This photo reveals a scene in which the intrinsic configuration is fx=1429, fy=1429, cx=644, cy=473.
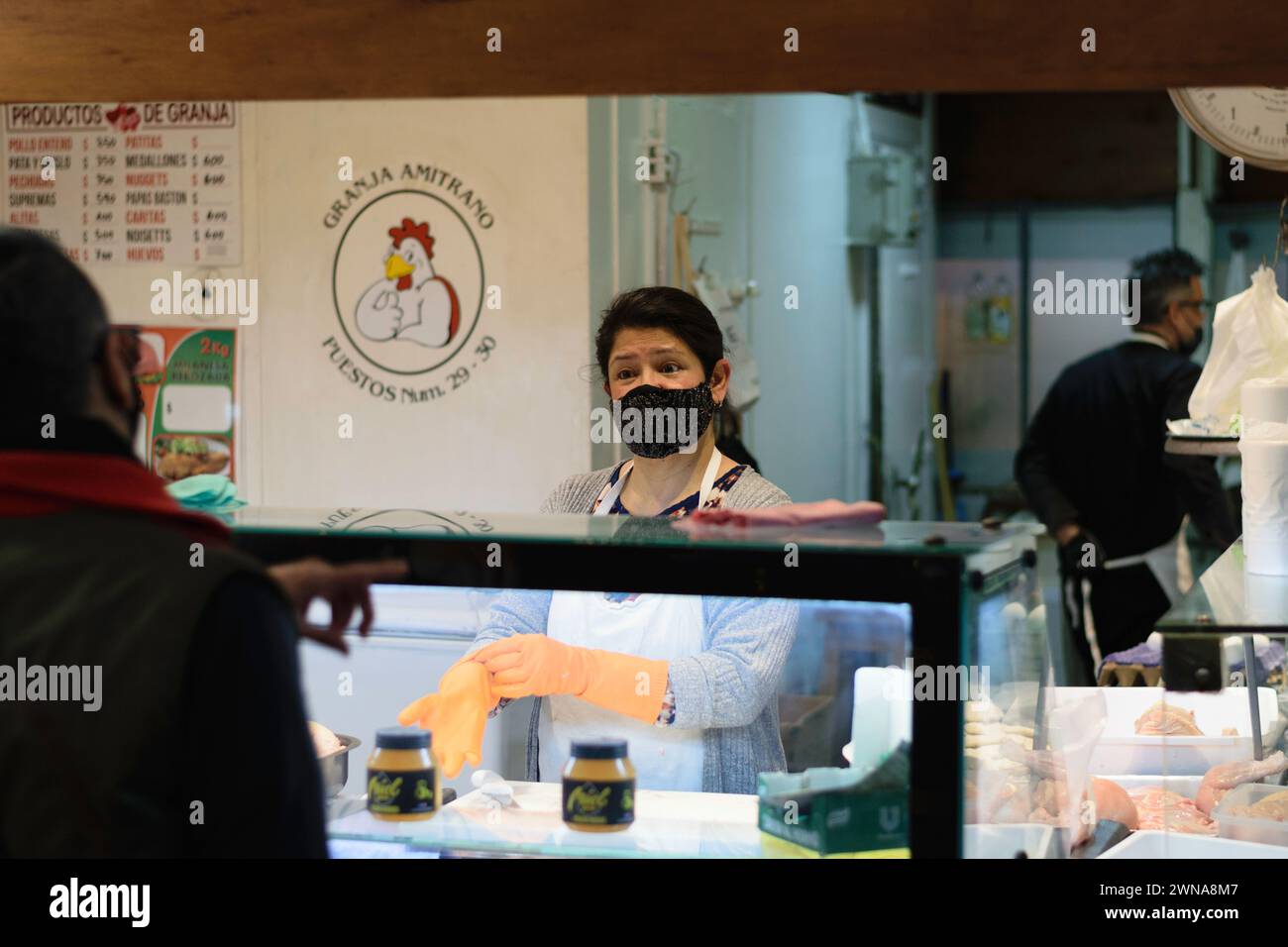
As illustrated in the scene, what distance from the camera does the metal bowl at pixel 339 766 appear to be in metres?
1.93

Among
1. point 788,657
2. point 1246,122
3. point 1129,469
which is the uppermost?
point 1246,122

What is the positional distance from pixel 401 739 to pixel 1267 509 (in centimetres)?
147

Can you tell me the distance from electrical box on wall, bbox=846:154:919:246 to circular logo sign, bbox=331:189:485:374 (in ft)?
11.2

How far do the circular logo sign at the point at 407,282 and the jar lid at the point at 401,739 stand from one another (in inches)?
99.3

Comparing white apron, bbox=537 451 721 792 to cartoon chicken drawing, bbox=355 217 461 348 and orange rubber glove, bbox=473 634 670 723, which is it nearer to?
orange rubber glove, bbox=473 634 670 723

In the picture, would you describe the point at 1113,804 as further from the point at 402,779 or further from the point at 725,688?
the point at 402,779

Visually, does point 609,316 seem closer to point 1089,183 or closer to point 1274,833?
point 1274,833

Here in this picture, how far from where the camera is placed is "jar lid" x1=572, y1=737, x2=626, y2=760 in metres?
1.91

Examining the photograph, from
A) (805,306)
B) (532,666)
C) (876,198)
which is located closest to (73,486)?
(532,666)

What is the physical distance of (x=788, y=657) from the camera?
6.40 feet

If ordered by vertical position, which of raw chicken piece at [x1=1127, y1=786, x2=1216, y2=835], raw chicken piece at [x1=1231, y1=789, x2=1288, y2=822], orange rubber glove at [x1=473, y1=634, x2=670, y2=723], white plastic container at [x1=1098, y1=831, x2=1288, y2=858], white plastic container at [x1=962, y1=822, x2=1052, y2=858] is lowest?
raw chicken piece at [x1=1127, y1=786, x2=1216, y2=835]

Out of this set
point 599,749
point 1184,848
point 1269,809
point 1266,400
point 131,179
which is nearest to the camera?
point 599,749

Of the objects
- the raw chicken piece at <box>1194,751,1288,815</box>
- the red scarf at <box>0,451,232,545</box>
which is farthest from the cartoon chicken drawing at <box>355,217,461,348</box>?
the red scarf at <box>0,451,232,545</box>
